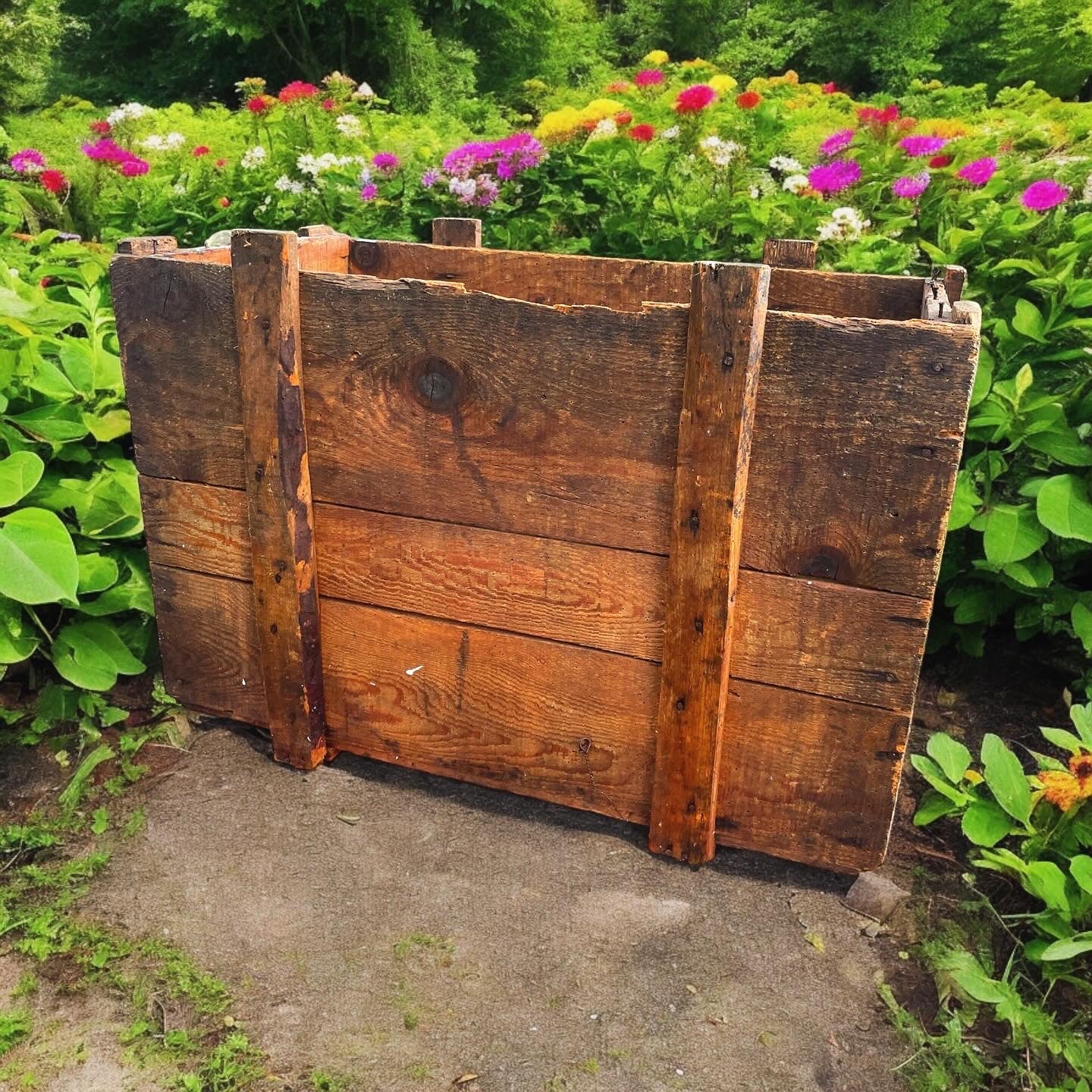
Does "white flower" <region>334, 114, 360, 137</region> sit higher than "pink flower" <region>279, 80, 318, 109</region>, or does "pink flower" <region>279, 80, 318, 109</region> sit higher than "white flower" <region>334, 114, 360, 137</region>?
"pink flower" <region>279, 80, 318, 109</region>

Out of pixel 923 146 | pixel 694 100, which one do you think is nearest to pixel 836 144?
pixel 923 146

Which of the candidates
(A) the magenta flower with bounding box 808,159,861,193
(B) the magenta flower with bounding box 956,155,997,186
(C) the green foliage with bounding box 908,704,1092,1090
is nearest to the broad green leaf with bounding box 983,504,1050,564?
(C) the green foliage with bounding box 908,704,1092,1090

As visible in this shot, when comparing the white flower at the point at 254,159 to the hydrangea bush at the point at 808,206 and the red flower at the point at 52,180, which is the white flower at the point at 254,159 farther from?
the red flower at the point at 52,180

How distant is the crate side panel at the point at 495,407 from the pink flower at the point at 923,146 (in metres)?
2.23

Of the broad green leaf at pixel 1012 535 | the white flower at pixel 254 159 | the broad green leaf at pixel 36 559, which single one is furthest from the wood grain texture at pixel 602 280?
the white flower at pixel 254 159

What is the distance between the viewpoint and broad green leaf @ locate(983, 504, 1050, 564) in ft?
7.46

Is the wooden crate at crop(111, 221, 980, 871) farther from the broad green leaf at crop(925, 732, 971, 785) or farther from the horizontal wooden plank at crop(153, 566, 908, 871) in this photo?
the broad green leaf at crop(925, 732, 971, 785)

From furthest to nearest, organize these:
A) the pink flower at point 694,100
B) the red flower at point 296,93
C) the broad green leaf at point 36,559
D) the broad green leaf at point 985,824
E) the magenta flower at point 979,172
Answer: the red flower at point 296,93, the pink flower at point 694,100, the magenta flower at point 979,172, the broad green leaf at point 36,559, the broad green leaf at point 985,824

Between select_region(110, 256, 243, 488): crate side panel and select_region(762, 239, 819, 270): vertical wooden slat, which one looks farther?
select_region(762, 239, 819, 270): vertical wooden slat

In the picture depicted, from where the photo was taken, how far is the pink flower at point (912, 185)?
3.18 meters

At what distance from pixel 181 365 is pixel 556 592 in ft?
3.32

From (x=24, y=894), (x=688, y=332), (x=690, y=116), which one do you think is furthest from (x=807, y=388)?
(x=690, y=116)

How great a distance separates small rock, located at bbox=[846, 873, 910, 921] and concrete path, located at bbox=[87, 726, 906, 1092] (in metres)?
0.04

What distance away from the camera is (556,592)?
6.76 feet
